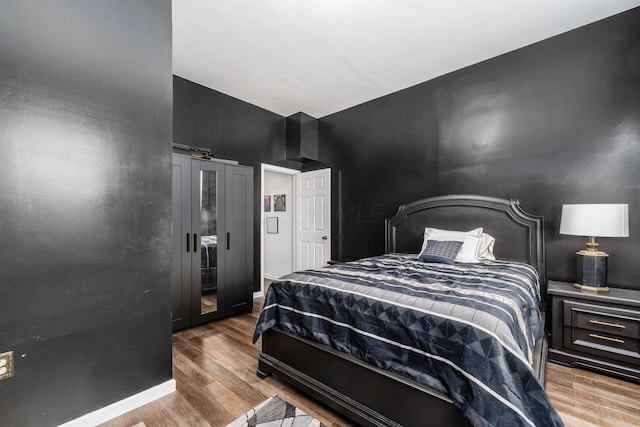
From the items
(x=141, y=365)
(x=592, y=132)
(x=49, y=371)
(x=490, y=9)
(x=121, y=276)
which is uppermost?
(x=490, y=9)

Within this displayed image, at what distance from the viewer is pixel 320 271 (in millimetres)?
2287

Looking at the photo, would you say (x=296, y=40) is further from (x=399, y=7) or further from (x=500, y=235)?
(x=500, y=235)

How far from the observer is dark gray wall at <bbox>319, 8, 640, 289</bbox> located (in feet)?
8.34

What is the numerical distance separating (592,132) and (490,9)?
4.88 feet

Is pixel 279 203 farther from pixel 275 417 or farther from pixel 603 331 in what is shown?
pixel 603 331

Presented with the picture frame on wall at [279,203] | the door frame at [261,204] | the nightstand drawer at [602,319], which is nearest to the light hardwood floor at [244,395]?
the nightstand drawer at [602,319]

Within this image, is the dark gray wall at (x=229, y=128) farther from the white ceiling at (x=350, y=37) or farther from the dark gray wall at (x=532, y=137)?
the dark gray wall at (x=532, y=137)

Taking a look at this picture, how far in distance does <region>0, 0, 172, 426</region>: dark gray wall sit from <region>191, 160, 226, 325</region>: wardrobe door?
1198 mm

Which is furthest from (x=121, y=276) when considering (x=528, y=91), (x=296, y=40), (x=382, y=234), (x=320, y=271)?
(x=528, y=91)

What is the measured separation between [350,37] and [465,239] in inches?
91.9

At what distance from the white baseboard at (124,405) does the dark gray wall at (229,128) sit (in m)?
2.45

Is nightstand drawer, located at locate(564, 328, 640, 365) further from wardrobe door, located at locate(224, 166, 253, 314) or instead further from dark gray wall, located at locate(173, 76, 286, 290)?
dark gray wall, located at locate(173, 76, 286, 290)

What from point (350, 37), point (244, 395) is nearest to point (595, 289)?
point (244, 395)

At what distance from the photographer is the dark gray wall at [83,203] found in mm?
1476
